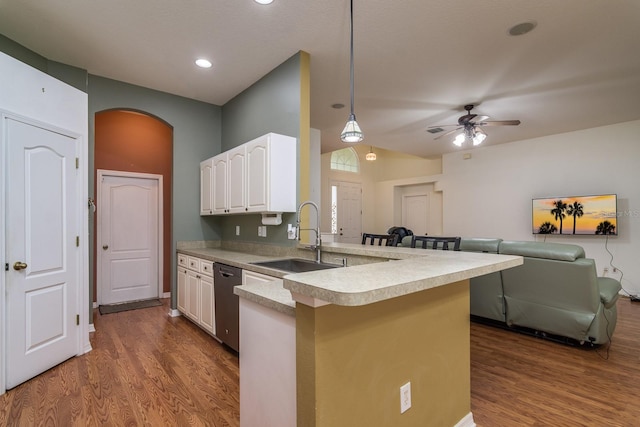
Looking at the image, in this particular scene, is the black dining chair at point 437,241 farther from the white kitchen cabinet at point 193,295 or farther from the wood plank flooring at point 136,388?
the white kitchen cabinet at point 193,295

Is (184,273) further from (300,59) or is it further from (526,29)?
(526,29)

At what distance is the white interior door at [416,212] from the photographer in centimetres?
827

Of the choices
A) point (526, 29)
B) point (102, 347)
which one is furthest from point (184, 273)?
point (526, 29)

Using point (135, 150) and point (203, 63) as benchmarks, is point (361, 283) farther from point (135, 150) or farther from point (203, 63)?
point (135, 150)

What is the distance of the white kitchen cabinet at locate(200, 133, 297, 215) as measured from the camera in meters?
2.94

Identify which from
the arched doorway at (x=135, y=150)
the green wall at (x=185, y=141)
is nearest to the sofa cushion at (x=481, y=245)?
the green wall at (x=185, y=141)

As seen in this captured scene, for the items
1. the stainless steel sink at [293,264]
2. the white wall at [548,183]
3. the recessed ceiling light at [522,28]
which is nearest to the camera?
the recessed ceiling light at [522,28]

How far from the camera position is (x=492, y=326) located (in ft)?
11.9

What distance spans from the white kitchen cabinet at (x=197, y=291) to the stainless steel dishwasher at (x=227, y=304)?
15 centimetres

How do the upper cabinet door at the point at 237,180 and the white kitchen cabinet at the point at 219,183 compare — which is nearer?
the upper cabinet door at the point at 237,180

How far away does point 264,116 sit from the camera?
349 centimetres

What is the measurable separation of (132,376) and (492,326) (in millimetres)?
3743

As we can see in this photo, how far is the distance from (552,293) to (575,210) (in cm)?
351

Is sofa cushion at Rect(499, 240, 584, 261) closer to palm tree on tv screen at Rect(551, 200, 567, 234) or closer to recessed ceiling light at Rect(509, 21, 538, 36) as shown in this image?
recessed ceiling light at Rect(509, 21, 538, 36)
